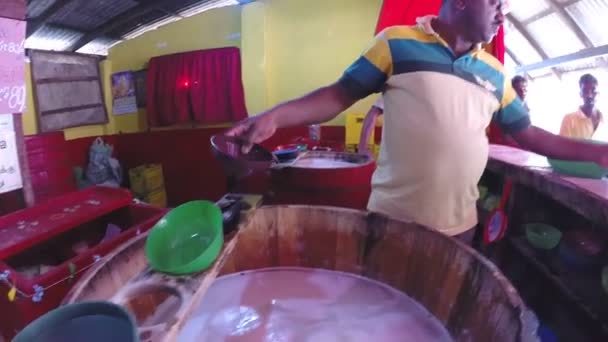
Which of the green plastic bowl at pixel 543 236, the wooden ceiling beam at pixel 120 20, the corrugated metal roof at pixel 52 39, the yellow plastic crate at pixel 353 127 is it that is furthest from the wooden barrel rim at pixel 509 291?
the wooden ceiling beam at pixel 120 20

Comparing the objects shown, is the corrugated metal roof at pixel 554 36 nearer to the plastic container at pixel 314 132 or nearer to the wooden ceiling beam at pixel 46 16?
the plastic container at pixel 314 132

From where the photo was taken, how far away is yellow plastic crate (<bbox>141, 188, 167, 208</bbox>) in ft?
14.6

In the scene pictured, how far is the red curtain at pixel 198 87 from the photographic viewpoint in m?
4.31

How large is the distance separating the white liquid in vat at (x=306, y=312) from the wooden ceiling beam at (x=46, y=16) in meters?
2.73

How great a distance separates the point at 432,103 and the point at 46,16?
312cm

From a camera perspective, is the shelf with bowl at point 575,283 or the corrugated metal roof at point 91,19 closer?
the shelf with bowl at point 575,283

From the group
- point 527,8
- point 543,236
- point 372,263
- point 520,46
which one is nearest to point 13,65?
→ point 372,263

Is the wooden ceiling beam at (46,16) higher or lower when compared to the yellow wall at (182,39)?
lower

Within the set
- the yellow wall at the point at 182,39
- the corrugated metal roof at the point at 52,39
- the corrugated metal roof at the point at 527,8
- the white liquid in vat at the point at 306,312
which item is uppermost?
the corrugated metal roof at the point at 527,8

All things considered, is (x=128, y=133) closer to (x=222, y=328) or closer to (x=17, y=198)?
(x=17, y=198)

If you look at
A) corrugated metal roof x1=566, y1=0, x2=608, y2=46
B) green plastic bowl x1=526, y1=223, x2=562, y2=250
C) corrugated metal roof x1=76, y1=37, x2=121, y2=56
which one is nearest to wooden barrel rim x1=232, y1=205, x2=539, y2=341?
green plastic bowl x1=526, y1=223, x2=562, y2=250

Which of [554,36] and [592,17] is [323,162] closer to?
[592,17]

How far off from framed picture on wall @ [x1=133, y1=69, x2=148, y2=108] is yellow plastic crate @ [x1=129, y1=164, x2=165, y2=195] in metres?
0.98

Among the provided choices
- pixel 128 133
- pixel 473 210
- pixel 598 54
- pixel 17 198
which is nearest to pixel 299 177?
pixel 473 210
